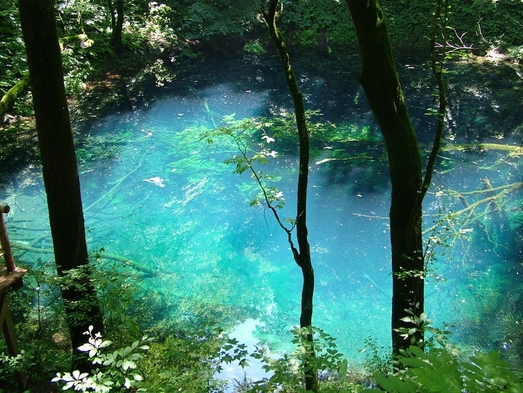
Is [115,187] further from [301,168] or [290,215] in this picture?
[301,168]

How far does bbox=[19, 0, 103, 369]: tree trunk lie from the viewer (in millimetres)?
3150

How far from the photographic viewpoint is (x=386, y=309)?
17.6 ft

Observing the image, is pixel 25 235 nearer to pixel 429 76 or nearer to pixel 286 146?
pixel 286 146

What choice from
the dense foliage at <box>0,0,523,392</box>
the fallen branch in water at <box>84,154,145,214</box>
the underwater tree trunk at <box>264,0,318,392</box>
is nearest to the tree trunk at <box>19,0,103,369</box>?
the dense foliage at <box>0,0,523,392</box>

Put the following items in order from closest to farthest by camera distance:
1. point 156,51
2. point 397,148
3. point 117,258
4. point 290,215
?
point 397,148, point 117,258, point 290,215, point 156,51

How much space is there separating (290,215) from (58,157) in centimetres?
431

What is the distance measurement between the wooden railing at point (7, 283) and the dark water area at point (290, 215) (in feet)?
3.96

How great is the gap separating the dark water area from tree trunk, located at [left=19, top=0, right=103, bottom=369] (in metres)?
0.92

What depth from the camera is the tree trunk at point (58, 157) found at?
3.15m

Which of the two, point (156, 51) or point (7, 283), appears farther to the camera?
point (156, 51)

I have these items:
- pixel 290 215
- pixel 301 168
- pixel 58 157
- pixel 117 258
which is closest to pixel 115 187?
pixel 117 258

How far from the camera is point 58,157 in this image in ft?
11.1

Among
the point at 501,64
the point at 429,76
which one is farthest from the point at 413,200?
the point at 501,64

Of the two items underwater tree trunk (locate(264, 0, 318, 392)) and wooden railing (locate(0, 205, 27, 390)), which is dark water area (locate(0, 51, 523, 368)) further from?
wooden railing (locate(0, 205, 27, 390))
